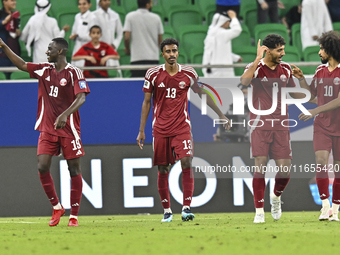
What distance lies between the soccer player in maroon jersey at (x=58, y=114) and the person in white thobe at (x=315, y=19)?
6.00m

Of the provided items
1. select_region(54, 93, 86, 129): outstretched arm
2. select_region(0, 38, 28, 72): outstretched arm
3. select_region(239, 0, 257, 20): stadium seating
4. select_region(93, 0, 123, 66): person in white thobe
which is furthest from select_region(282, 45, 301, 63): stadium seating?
select_region(0, 38, 28, 72): outstretched arm

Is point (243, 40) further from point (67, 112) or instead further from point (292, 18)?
point (67, 112)

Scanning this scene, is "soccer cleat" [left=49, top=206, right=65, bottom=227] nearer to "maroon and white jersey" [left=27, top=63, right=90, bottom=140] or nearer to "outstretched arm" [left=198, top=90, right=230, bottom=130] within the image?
"maroon and white jersey" [left=27, top=63, right=90, bottom=140]

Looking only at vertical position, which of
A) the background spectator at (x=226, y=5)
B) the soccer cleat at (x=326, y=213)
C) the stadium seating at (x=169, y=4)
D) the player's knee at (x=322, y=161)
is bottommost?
the soccer cleat at (x=326, y=213)

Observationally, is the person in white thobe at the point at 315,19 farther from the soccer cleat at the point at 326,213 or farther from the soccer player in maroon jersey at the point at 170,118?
the soccer cleat at the point at 326,213

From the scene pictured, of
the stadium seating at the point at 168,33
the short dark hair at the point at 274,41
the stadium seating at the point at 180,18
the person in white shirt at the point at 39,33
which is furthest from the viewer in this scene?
the stadium seating at the point at 180,18

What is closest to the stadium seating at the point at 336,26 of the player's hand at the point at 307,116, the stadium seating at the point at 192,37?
the stadium seating at the point at 192,37

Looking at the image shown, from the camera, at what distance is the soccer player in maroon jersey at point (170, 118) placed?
739 centimetres

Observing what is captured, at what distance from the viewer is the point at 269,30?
11852 millimetres

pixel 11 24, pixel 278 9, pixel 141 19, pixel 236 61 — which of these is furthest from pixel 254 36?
pixel 11 24

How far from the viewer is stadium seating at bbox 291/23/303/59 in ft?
40.1

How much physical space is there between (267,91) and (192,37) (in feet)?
16.7

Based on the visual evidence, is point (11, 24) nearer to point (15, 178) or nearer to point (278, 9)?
point (15, 178)

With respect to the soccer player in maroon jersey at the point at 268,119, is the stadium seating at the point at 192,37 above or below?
above
